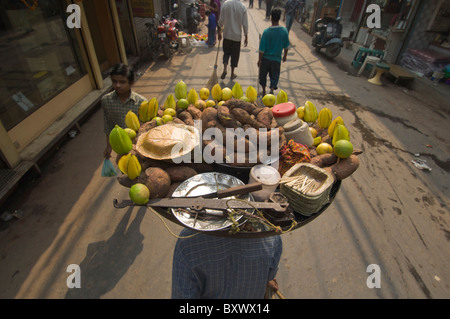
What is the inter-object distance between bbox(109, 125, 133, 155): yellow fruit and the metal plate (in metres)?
0.45

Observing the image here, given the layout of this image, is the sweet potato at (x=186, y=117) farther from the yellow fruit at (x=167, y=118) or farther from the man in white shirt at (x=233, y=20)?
the man in white shirt at (x=233, y=20)

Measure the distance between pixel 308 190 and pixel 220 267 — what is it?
2.24 ft

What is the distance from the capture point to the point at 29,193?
3461 millimetres

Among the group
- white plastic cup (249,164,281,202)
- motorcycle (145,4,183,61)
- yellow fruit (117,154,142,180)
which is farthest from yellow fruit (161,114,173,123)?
motorcycle (145,4,183,61)

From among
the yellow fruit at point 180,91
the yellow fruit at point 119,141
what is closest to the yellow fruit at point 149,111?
the yellow fruit at point 180,91

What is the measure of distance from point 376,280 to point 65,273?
337 centimetres

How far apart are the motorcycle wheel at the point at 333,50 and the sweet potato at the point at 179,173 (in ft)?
33.5

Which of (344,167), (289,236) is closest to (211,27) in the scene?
(289,236)

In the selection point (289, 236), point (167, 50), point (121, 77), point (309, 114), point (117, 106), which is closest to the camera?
point (309, 114)

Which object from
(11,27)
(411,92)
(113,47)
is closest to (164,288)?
(11,27)

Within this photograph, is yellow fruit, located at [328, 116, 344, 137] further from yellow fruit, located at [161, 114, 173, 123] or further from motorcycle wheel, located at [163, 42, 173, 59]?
motorcycle wheel, located at [163, 42, 173, 59]

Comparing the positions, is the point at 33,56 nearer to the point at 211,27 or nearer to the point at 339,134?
the point at 339,134

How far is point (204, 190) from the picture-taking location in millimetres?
1499

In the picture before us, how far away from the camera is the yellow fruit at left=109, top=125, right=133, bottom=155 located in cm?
154
